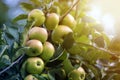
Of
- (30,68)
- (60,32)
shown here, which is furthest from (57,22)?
(30,68)

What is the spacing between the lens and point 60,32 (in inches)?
45.9

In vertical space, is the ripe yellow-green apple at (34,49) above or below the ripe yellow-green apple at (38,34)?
below

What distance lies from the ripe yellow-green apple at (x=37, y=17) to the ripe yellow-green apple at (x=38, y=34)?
0.02 m

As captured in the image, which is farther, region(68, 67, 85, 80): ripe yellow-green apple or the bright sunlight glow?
the bright sunlight glow

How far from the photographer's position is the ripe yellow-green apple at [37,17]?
1.17 metres

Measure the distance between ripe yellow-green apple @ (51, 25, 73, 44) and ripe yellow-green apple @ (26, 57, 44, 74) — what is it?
75mm

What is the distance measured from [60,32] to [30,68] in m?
0.12

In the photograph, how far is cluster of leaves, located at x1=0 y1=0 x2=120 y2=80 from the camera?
3.74 ft

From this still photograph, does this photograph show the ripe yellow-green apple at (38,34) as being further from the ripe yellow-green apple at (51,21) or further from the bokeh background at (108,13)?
the bokeh background at (108,13)

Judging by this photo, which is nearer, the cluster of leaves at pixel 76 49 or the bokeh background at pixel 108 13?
the cluster of leaves at pixel 76 49

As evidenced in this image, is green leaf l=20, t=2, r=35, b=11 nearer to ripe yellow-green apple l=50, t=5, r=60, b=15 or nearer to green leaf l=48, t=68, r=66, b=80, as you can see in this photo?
ripe yellow-green apple l=50, t=5, r=60, b=15

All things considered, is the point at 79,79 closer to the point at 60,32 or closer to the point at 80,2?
the point at 60,32

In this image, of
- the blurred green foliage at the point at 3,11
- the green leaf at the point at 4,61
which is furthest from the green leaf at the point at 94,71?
the blurred green foliage at the point at 3,11

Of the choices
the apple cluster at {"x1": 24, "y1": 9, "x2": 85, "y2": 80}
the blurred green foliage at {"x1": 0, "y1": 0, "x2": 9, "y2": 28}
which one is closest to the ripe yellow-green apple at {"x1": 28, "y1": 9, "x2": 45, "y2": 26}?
the apple cluster at {"x1": 24, "y1": 9, "x2": 85, "y2": 80}
